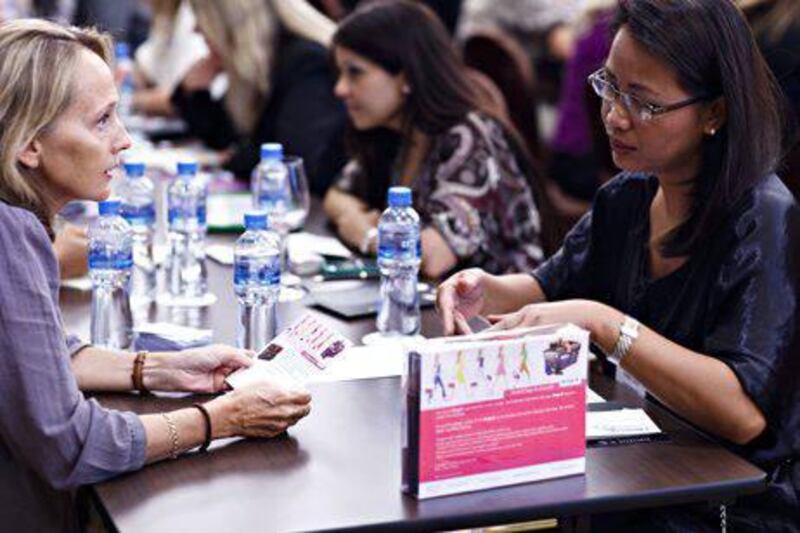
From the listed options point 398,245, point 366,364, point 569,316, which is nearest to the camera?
point 569,316

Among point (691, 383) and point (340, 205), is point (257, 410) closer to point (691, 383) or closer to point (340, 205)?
point (691, 383)

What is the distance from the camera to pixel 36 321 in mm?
1788

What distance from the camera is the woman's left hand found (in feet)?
6.67

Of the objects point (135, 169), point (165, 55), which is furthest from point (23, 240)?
point (165, 55)

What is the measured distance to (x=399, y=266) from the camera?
2.60 meters

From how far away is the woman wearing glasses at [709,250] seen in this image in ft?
6.52

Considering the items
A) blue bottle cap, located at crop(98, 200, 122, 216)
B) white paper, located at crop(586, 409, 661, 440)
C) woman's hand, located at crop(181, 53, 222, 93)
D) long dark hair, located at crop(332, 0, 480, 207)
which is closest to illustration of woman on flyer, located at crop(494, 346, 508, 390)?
white paper, located at crop(586, 409, 661, 440)

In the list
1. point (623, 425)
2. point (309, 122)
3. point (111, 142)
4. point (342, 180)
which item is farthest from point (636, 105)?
point (309, 122)

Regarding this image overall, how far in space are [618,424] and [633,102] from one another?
510mm

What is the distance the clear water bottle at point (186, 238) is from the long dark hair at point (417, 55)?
1.87 ft

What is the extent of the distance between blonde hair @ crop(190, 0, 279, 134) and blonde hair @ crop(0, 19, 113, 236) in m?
2.34

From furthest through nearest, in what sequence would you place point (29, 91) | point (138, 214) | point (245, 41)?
point (245, 41)
point (138, 214)
point (29, 91)

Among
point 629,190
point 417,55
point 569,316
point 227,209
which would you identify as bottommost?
point 227,209

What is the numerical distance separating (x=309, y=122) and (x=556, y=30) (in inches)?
91.8
